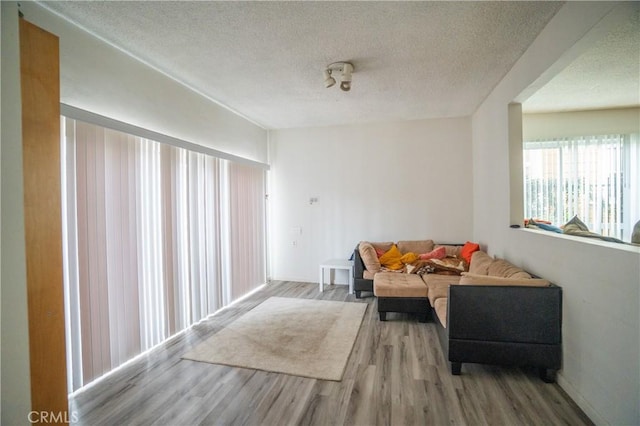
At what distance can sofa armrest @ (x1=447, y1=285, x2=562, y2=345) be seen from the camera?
2.13 m

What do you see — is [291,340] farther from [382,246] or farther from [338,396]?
[382,246]

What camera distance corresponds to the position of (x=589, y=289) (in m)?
1.84

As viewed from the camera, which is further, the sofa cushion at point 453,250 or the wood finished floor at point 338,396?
the sofa cushion at point 453,250

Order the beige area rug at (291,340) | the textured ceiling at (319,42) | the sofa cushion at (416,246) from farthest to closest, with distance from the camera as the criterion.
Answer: the sofa cushion at (416,246) < the beige area rug at (291,340) < the textured ceiling at (319,42)

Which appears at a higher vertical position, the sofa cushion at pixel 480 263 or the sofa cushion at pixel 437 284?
the sofa cushion at pixel 480 263

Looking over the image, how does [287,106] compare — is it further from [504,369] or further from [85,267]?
[504,369]

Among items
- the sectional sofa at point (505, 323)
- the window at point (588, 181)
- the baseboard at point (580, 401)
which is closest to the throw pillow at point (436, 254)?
the window at point (588, 181)

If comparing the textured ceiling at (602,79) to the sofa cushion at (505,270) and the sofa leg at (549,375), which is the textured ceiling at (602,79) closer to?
the sofa cushion at (505,270)

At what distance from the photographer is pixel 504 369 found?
235cm

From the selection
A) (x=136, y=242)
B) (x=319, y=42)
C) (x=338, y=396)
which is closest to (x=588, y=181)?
(x=319, y=42)

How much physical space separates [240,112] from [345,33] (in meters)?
2.48

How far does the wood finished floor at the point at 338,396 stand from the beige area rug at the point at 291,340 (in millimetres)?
103

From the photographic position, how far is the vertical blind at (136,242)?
2.15 metres

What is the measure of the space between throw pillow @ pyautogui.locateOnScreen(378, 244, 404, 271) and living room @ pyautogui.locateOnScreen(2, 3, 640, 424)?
54cm
